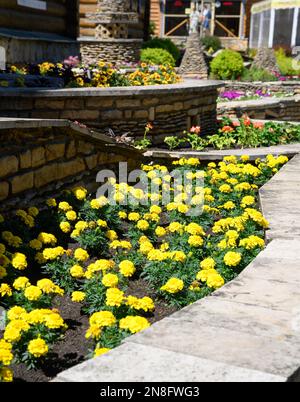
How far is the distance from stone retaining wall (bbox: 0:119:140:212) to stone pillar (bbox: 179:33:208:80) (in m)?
15.8

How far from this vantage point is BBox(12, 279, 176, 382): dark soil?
3129mm

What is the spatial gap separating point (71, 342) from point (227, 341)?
41.8 inches

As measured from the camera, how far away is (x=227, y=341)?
2.75 m

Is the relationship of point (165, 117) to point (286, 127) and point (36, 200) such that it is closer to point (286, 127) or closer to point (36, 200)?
point (286, 127)

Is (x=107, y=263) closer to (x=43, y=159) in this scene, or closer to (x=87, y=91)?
(x=43, y=159)

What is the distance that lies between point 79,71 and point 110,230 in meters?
4.42

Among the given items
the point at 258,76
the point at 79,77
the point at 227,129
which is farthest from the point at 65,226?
the point at 258,76

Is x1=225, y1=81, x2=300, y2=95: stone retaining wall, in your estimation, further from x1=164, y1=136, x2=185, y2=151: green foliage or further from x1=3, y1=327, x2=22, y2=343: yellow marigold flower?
x1=3, y1=327, x2=22, y2=343: yellow marigold flower

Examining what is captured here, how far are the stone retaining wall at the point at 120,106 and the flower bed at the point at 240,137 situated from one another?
19 cm

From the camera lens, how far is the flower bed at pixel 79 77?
7.52m

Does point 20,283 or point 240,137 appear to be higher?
point 240,137

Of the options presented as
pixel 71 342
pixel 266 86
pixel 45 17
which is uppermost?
pixel 45 17

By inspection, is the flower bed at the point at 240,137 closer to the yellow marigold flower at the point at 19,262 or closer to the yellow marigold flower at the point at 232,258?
the yellow marigold flower at the point at 232,258

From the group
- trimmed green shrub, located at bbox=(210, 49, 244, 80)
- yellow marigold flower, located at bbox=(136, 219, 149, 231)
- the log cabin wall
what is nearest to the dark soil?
yellow marigold flower, located at bbox=(136, 219, 149, 231)
